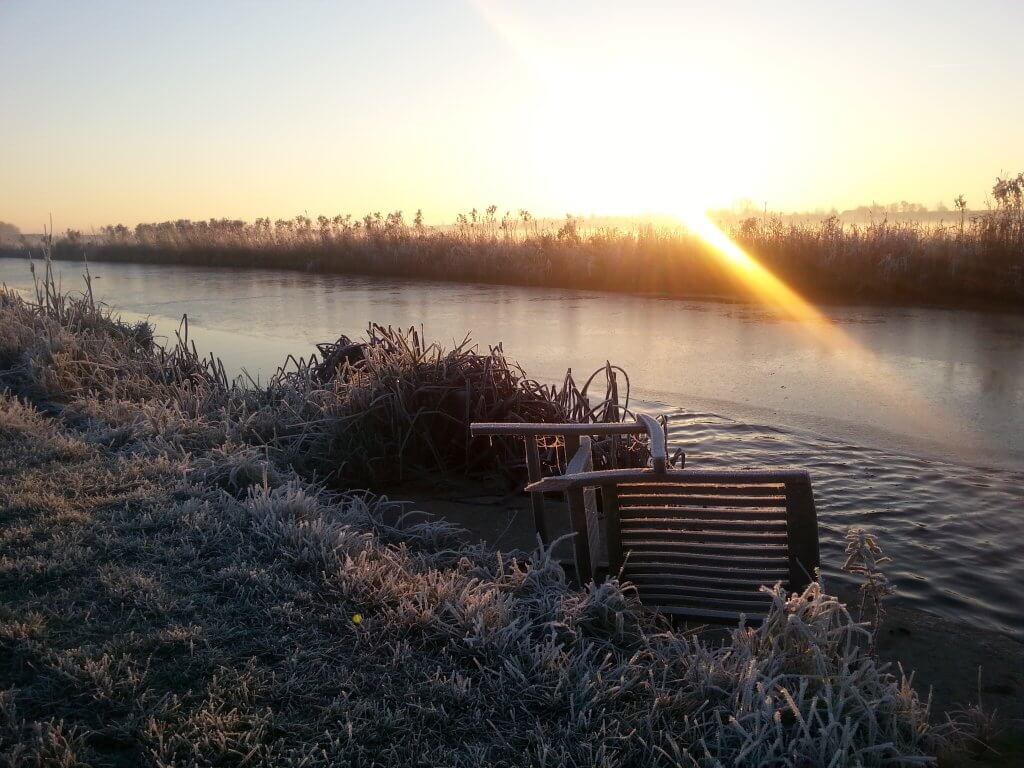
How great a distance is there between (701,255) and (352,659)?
1420cm

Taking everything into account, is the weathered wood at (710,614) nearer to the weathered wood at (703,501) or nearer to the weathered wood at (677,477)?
the weathered wood at (703,501)

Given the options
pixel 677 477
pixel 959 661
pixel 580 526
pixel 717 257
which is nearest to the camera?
pixel 677 477

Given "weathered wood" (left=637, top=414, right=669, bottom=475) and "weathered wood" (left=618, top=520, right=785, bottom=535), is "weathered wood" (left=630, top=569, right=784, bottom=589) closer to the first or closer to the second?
"weathered wood" (left=618, top=520, right=785, bottom=535)

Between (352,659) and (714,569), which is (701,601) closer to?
(714,569)

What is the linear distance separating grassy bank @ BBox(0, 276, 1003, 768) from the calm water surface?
1.69 metres

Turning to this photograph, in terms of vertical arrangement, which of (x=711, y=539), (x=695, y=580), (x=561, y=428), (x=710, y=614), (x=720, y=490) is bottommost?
(x=710, y=614)

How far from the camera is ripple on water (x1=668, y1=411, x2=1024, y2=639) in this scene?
3.99 meters

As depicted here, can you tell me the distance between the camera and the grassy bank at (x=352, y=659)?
227 cm

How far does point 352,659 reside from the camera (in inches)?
106

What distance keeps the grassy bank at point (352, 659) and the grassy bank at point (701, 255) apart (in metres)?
11.3

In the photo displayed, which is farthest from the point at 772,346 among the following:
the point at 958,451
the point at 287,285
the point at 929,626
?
the point at 287,285

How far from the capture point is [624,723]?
2.40 metres

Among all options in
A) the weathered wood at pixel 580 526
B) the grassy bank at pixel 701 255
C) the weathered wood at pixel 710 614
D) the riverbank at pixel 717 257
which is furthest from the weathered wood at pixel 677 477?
the grassy bank at pixel 701 255

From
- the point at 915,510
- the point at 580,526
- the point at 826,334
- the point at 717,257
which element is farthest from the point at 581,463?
the point at 717,257
